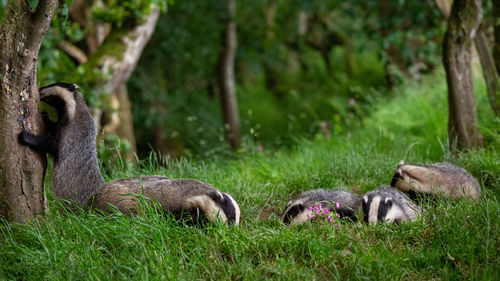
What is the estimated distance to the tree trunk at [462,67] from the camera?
517 cm

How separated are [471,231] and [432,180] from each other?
1.01 metres

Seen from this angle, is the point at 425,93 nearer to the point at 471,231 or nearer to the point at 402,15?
the point at 402,15

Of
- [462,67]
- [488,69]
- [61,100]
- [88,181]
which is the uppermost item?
[61,100]

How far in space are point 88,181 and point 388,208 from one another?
2.23 metres

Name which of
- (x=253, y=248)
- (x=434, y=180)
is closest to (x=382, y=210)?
(x=434, y=180)

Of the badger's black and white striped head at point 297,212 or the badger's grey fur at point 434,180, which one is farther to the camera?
the badger's grey fur at point 434,180

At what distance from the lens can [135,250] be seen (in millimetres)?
3195

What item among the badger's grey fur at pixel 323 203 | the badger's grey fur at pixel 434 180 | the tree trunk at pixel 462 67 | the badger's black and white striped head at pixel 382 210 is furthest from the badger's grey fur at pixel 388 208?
the tree trunk at pixel 462 67

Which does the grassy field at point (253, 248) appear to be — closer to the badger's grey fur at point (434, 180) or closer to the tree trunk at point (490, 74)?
the badger's grey fur at point (434, 180)

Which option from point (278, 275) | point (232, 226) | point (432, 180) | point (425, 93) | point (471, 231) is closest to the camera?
point (278, 275)

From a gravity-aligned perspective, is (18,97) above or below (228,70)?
above

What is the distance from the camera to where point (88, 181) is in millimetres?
3957

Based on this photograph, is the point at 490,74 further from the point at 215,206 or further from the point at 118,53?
the point at 118,53

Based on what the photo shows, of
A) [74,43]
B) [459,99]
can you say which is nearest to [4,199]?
[459,99]
